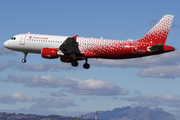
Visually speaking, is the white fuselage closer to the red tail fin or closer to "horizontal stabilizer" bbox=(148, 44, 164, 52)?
the red tail fin

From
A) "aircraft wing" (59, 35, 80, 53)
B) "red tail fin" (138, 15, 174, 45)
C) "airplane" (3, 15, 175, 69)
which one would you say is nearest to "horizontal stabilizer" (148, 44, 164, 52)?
"airplane" (3, 15, 175, 69)

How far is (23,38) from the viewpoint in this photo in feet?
236

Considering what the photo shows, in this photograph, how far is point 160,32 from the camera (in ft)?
227

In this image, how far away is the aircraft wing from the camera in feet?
218

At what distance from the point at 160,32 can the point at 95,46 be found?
1392cm

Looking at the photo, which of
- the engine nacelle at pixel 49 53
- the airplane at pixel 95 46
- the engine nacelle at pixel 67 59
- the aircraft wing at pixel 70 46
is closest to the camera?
the aircraft wing at pixel 70 46

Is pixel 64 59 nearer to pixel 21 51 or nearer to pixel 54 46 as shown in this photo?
pixel 54 46

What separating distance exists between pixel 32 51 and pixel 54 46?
5.38m

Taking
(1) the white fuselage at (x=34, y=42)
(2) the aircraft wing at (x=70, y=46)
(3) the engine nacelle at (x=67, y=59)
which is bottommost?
(3) the engine nacelle at (x=67, y=59)

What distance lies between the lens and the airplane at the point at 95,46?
67062 mm

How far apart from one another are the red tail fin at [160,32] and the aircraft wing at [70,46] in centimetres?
1386

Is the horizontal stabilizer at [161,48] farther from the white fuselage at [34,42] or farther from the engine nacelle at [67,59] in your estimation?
the white fuselage at [34,42]

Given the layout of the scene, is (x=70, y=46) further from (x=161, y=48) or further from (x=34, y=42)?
(x=161, y=48)

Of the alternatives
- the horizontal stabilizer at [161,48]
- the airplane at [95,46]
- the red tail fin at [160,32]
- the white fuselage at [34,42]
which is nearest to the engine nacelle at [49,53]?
the airplane at [95,46]
